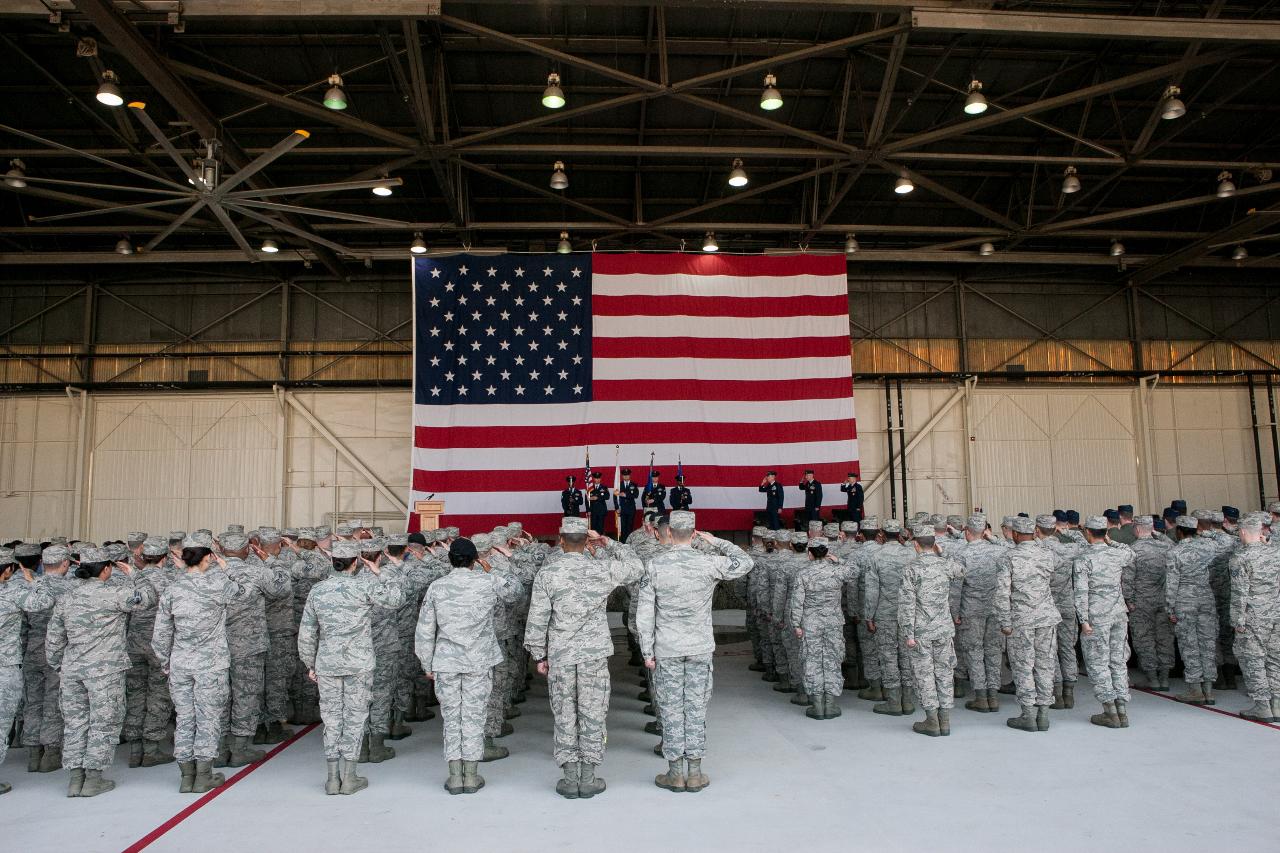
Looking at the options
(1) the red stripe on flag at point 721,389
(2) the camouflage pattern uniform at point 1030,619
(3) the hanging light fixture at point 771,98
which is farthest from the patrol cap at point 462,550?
(1) the red stripe on flag at point 721,389

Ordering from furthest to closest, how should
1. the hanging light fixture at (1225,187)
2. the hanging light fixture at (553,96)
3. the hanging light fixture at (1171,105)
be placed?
the hanging light fixture at (1225,187) → the hanging light fixture at (1171,105) → the hanging light fixture at (553,96)

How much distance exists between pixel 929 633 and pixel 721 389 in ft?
29.7

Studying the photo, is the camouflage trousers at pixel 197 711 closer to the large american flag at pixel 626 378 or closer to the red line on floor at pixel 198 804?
the red line on floor at pixel 198 804

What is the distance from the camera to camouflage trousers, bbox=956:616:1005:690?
777 cm

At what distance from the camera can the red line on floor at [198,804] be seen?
4.85 meters

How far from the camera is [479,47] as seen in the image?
481 inches

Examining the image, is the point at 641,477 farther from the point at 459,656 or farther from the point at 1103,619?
the point at 459,656

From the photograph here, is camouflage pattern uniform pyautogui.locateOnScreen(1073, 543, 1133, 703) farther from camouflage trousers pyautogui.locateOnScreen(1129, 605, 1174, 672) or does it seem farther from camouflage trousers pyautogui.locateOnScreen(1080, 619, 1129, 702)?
camouflage trousers pyautogui.locateOnScreen(1129, 605, 1174, 672)

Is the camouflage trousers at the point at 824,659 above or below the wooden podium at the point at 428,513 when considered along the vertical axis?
below

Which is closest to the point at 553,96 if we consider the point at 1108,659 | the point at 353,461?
the point at 1108,659

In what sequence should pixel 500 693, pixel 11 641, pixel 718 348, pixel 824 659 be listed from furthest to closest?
1. pixel 718 348
2. pixel 824 659
3. pixel 500 693
4. pixel 11 641

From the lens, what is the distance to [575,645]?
225 inches

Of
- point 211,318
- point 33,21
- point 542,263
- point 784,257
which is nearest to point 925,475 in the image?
point 784,257

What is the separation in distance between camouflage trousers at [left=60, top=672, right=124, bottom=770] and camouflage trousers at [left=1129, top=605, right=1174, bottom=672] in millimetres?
9759
